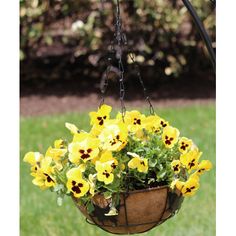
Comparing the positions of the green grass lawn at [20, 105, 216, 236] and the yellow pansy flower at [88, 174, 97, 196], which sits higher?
the yellow pansy flower at [88, 174, 97, 196]

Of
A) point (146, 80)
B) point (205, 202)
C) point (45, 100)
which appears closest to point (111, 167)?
point (205, 202)

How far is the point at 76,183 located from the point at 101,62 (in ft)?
15.9

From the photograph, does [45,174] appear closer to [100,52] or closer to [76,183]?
[76,183]

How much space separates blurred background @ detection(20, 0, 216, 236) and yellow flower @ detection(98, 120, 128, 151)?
10.7 feet

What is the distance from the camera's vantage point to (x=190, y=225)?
11.6 feet

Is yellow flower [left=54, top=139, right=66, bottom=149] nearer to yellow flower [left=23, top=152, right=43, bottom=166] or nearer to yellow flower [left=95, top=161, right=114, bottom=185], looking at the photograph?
yellow flower [left=23, top=152, right=43, bottom=166]

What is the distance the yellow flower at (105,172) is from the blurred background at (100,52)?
421 centimetres

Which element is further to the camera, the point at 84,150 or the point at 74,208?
the point at 74,208

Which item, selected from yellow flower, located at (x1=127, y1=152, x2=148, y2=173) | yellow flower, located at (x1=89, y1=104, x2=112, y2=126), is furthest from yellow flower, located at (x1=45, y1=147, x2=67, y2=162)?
yellow flower, located at (x1=127, y1=152, x2=148, y2=173)

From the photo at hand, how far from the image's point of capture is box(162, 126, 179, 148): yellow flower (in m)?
2.03

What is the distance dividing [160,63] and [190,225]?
11.3ft

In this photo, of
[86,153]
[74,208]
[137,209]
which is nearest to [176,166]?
[137,209]

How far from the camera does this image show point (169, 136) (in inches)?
80.0
